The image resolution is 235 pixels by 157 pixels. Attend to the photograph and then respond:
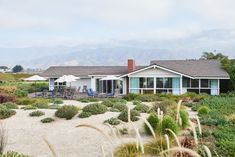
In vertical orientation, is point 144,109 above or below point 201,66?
below

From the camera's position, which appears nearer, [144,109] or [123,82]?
[144,109]

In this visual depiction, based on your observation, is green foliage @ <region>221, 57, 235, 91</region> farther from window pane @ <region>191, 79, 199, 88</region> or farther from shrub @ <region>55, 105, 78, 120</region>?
shrub @ <region>55, 105, 78, 120</region>

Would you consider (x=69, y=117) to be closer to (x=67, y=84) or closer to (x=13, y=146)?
(x=13, y=146)

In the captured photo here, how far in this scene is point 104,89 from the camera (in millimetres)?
48969

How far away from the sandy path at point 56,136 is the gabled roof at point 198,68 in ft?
81.1

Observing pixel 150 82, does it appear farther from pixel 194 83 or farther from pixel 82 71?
pixel 82 71

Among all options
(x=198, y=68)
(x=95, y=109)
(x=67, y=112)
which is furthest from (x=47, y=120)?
(x=198, y=68)

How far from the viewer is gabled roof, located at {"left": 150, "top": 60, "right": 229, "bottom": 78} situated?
43763mm

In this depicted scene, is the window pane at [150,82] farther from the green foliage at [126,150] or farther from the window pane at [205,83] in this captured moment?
the green foliage at [126,150]

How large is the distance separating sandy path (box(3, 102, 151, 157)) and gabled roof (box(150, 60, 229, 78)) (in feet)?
81.1

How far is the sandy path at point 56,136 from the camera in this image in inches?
532

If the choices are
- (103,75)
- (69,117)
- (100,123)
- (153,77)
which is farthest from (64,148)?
(103,75)

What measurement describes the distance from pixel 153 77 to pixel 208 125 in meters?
26.7

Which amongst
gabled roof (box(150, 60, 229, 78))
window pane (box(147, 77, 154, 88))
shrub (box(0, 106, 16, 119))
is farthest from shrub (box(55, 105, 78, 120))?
gabled roof (box(150, 60, 229, 78))
